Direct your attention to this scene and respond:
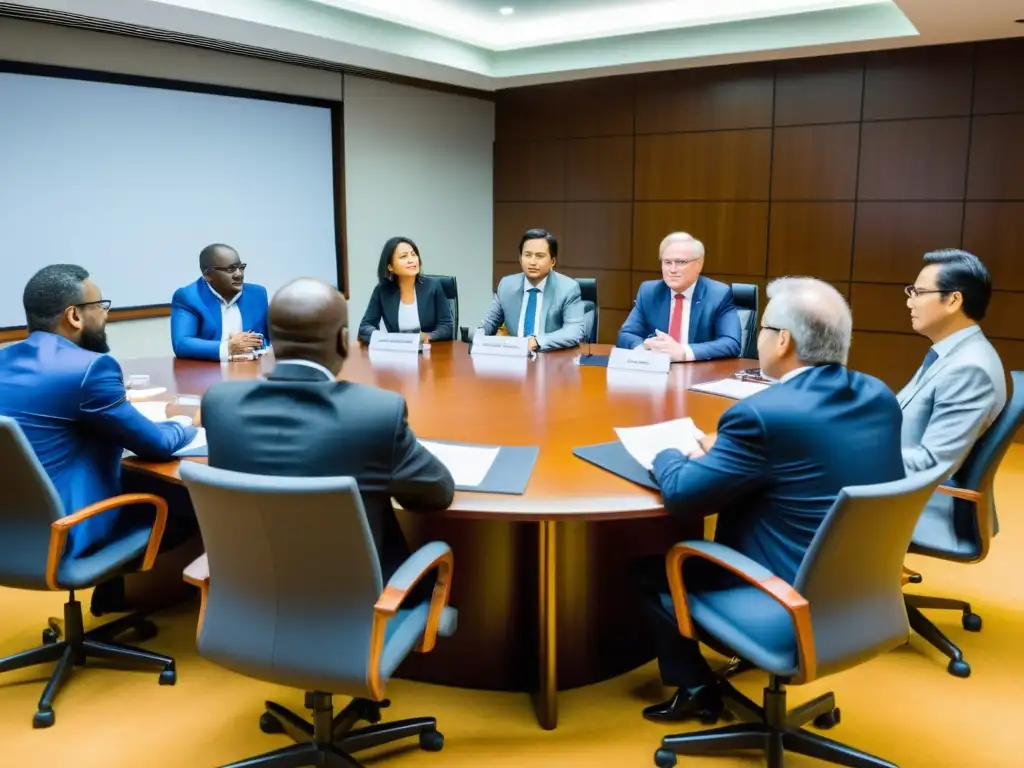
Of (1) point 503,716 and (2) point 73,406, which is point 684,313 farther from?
(2) point 73,406

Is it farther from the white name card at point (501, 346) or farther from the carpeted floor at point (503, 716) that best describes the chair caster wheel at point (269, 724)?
the white name card at point (501, 346)

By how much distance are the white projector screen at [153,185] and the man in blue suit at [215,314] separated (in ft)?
5.11

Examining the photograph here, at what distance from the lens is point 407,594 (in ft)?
6.64

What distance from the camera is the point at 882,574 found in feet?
6.75

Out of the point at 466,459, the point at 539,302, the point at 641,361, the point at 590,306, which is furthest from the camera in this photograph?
the point at 590,306

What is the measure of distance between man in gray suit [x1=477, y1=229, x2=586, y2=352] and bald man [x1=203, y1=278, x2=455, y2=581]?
2.60 metres

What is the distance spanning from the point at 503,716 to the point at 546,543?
0.63m

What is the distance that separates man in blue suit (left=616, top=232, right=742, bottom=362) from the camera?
4207 mm

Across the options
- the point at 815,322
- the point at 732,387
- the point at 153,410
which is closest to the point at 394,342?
the point at 153,410

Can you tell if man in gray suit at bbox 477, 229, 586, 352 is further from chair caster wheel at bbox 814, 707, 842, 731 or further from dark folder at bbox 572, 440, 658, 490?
chair caster wheel at bbox 814, 707, 842, 731

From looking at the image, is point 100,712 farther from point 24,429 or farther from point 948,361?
point 948,361

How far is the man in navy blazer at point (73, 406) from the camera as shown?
253 centimetres

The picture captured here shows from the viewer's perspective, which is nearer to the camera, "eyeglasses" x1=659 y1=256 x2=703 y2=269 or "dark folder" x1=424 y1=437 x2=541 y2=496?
"dark folder" x1=424 y1=437 x2=541 y2=496

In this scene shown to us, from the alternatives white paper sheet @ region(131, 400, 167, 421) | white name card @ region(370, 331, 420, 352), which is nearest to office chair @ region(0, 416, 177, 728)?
white paper sheet @ region(131, 400, 167, 421)
